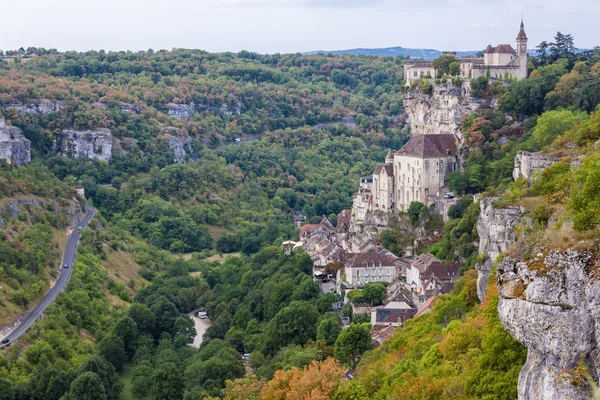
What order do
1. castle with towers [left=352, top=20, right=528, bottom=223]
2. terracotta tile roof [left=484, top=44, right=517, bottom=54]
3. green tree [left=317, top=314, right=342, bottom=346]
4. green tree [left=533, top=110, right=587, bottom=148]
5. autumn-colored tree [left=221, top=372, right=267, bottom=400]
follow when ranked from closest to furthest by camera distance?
autumn-colored tree [left=221, top=372, right=267, bottom=400] < green tree [left=317, top=314, right=342, bottom=346] < green tree [left=533, top=110, right=587, bottom=148] < castle with towers [left=352, top=20, right=528, bottom=223] < terracotta tile roof [left=484, top=44, right=517, bottom=54]

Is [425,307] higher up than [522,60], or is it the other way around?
[522,60]

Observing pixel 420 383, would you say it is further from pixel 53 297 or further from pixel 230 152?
pixel 230 152

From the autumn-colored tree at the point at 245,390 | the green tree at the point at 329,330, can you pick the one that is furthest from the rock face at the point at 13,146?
the autumn-colored tree at the point at 245,390

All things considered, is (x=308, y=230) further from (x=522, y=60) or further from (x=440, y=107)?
(x=522, y=60)

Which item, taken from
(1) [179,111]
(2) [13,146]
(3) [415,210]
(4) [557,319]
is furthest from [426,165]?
(1) [179,111]

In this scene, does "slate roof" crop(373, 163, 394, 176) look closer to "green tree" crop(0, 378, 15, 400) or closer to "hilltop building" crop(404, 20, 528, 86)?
"hilltop building" crop(404, 20, 528, 86)

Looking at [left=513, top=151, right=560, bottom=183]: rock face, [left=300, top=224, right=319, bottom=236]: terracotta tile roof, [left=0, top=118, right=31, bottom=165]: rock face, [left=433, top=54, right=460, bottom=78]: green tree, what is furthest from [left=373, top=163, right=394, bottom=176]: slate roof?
[left=0, top=118, right=31, bottom=165]: rock face

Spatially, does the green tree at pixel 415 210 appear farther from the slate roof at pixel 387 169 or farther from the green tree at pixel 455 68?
the green tree at pixel 455 68

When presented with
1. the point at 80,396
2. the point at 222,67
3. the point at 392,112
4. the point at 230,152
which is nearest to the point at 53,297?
the point at 80,396
